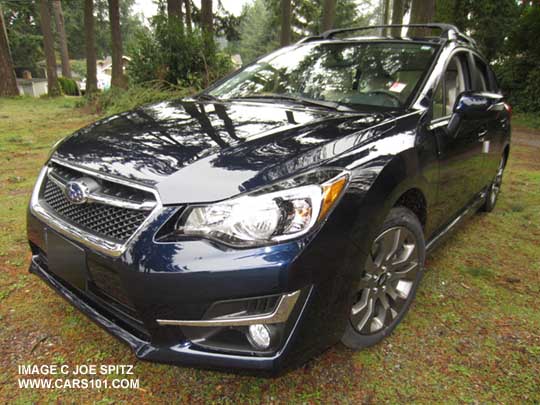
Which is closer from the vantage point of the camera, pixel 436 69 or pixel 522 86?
pixel 436 69

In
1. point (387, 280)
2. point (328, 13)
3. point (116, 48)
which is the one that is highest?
point (328, 13)

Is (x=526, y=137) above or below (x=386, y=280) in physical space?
below

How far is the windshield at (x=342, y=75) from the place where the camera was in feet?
8.27

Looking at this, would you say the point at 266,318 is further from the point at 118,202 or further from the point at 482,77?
the point at 482,77

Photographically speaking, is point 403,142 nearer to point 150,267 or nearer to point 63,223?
point 150,267

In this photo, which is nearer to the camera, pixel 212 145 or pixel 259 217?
pixel 259 217

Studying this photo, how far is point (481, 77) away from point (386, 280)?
91.3 inches

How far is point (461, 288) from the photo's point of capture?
2701 mm

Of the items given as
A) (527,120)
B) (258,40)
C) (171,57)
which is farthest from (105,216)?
(258,40)

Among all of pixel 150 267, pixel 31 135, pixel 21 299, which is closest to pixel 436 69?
pixel 150 267

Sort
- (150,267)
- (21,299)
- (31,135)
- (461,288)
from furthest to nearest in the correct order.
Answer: (31,135) < (461,288) < (21,299) < (150,267)

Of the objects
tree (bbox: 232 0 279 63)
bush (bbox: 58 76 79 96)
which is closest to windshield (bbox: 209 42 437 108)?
bush (bbox: 58 76 79 96)

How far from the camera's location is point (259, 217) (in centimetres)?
148

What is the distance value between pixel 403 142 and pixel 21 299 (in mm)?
2328
